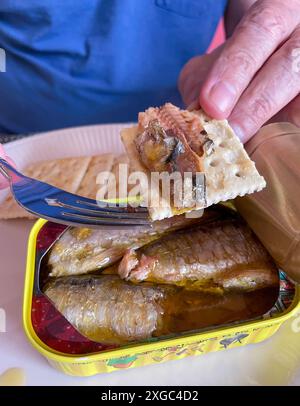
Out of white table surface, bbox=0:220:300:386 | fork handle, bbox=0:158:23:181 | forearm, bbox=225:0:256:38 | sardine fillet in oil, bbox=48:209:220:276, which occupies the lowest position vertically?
white table surface, bbox=0:220:300:386

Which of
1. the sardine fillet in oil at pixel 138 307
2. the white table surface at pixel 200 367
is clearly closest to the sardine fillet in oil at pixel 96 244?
the sardine fillet in oil at pixel 138 307

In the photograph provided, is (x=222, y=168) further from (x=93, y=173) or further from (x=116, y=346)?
(x=93, y=173)

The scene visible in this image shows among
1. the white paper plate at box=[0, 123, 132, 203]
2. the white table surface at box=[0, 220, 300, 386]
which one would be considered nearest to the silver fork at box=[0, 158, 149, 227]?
the white table surface at box=[0, 220, 300, 386]

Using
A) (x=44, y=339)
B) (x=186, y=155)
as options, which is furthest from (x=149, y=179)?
(x=44, y=339)

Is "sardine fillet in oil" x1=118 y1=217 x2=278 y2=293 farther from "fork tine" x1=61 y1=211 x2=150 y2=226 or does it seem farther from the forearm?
the forearm

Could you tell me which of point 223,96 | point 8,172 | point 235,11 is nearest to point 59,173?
point 8,172

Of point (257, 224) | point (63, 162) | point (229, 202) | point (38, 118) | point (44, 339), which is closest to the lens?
point (44, 339)

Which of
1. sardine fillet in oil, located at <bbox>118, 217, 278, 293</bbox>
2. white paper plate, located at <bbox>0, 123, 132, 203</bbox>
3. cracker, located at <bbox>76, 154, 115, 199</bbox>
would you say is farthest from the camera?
white paper plate, located at <bbox>0, 123, 132, 203</bbox>
